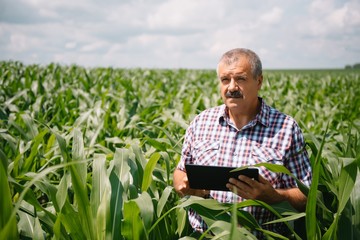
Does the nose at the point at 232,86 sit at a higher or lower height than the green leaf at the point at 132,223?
higher

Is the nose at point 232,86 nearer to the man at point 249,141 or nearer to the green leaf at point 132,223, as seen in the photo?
the man at point 249,141

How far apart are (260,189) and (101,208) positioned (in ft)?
2.24

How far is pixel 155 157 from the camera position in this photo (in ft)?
5.65

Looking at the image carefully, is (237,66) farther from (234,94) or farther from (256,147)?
(256,147)

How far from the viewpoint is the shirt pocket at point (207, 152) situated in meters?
1.94

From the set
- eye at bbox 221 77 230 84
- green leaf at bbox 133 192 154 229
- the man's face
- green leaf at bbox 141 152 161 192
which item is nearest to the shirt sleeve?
the man's face

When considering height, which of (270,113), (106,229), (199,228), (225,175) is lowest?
(199,228)

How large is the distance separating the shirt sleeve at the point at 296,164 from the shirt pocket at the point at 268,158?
38 millimetres

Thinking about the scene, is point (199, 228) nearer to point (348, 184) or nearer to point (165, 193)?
point (165, 193)

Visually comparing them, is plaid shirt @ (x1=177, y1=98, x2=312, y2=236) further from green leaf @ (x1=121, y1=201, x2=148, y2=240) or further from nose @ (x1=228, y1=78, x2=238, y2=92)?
green leaf @ (x1=121, y1=201, x2=148, y2=240)

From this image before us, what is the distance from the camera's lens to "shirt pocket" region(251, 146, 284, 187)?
181 centimetres

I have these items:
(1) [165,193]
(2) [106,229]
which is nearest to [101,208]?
(2) [106,229]

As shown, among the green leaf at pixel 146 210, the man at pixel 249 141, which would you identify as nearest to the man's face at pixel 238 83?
the man at pixel 249 141

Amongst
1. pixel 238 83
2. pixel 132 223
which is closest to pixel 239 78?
pixel 238 83
